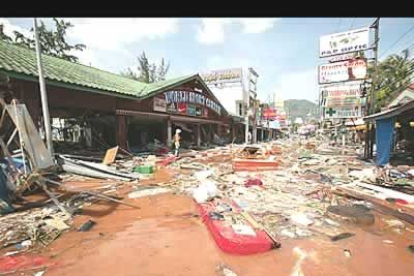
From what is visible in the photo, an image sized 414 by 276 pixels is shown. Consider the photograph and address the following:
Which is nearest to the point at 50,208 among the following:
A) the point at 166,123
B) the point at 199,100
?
the point at 166,123

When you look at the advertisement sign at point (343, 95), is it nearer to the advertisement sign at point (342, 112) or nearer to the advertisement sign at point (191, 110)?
the advertisement sign at point (342, 112)

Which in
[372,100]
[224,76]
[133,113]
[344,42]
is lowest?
[133,113]

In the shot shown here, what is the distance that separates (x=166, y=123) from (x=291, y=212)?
15328mm

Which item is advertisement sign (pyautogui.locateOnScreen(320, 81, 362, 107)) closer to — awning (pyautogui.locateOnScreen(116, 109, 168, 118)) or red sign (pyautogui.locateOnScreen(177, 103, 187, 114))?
red sign (pyautogui.locateOnScreen(177, 103, 187, 114))

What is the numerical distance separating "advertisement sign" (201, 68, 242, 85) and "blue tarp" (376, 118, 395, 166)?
25.6 metres

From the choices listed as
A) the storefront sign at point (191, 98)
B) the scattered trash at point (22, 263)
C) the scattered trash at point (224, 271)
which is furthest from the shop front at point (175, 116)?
the scattered trash at point (224, 271)

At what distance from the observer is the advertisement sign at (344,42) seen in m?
20.1

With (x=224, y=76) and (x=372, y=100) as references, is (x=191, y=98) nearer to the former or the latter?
(x=372, y=100)

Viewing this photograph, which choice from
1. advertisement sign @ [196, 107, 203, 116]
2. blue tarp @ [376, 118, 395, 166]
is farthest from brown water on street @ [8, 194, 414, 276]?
advertisement sign @ [196, 107, 203, 116]

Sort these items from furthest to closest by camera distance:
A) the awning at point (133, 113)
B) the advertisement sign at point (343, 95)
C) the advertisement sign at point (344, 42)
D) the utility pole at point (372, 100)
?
the advertisement sign at point (343, 95) < the advertisement sign at point (344, 42) < the utility pole at point (372, 100) < the awning at point (133, 113)

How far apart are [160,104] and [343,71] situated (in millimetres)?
15061

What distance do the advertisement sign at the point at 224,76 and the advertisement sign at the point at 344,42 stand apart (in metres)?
14.6

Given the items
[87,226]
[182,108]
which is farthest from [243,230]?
[182,108]

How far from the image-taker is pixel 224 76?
38656 mm
